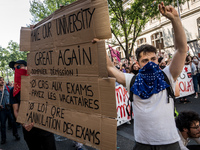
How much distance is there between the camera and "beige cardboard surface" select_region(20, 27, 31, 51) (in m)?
2.13

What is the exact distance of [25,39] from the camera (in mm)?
2154

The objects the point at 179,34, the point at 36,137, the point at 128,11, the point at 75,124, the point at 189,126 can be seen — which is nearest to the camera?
the point at 179,34

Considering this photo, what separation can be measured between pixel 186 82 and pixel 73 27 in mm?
7323

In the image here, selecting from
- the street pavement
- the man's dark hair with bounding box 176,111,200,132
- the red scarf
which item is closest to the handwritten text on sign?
the street pavement

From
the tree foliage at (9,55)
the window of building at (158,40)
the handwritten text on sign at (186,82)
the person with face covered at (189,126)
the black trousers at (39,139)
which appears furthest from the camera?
the tree foliage at (9,55)

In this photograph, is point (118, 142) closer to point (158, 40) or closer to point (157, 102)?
point (157, 102)

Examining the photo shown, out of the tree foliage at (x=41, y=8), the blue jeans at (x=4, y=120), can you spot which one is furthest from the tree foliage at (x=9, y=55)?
the blue jeans at (x=4, y=120)

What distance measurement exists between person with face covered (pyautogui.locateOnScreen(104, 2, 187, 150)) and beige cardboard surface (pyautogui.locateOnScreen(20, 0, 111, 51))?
1.76 feet

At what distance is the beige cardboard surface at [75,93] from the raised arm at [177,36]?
0.62 metres

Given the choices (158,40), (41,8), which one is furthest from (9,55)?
(158,40)

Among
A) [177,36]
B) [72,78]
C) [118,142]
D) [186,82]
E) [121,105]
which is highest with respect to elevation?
[177,36]

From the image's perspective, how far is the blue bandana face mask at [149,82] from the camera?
4.69ft

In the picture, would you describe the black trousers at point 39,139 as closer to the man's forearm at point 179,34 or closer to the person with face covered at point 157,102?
the person with face covered at point 157,102

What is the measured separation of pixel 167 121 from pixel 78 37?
3.89ft
